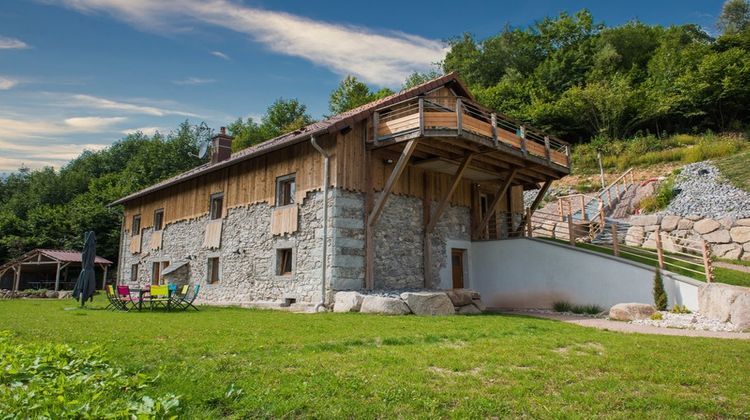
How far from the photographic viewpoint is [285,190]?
51.0ft

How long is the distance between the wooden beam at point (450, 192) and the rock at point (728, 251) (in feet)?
36.5

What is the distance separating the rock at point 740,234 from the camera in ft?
58.3

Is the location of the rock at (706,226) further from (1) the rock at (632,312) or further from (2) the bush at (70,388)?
(2) the bush at (70,388)

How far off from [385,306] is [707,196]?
58.0 ft

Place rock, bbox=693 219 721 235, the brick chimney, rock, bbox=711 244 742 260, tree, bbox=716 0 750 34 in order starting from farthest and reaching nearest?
tree, bbox=716 0 750 34
the brick chimney
rock, bbox=693 219 721 235
rock, bbox=711 244 742 260

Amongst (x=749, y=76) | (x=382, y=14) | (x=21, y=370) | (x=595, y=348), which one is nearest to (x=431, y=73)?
(x=749, y=76)

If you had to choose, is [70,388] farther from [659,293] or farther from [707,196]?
[707,196]

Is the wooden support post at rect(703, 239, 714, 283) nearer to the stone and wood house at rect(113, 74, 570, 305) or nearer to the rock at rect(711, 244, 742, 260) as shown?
the stone and wood house at rect(113, 74, 570, 305)

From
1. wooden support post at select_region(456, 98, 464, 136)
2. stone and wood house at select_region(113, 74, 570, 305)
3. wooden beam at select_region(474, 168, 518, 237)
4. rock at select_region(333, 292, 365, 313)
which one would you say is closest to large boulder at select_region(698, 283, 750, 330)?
stone and wood house at select_region(113, 74, 570, 305)

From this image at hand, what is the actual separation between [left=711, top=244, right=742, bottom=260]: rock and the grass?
3.93 metres

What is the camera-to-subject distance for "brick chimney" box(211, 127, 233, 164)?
2140cm

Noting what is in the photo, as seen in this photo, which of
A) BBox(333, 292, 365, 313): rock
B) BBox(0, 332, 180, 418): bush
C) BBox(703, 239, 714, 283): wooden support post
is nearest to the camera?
BBox(0, 332, 180, 418): bush

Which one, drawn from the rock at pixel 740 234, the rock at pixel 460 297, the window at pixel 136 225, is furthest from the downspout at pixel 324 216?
the rock at pixel 740 234

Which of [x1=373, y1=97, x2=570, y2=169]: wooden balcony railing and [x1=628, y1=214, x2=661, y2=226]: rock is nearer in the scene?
[x1=373, y1=97, x2=570, y2=169]: wooden balcony railing
